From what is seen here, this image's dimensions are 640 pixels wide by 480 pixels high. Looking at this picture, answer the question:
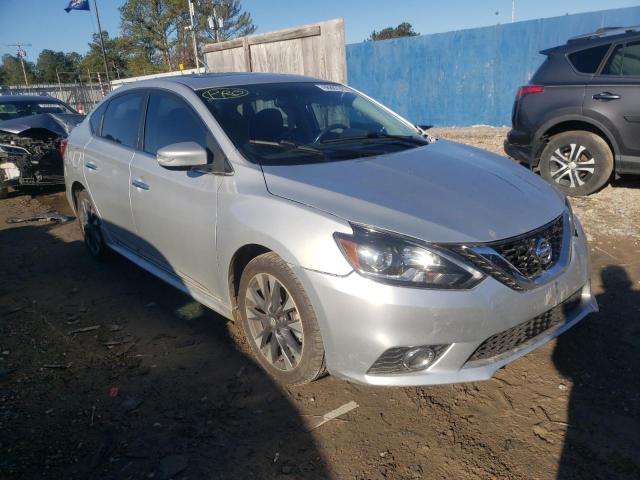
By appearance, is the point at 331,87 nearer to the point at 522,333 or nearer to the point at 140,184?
the point at 140,184

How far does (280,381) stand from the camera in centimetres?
277

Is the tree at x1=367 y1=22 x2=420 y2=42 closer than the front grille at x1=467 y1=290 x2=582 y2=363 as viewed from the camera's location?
No

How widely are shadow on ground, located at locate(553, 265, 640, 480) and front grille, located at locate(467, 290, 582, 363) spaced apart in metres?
0.41

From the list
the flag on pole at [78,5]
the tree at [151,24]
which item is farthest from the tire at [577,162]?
the tree at [151,24]

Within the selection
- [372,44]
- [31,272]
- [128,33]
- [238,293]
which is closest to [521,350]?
[238,293]

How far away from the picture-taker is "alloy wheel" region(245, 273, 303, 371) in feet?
8.51

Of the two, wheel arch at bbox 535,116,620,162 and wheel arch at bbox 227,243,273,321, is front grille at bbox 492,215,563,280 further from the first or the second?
wheel arch at bbox 535,116,620,162

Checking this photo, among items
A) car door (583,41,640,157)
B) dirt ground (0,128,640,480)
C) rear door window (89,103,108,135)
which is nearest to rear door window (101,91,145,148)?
rear door window (89,103,108,135)

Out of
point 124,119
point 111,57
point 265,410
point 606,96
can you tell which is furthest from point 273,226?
point 111,57

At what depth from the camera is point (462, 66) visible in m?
10.9

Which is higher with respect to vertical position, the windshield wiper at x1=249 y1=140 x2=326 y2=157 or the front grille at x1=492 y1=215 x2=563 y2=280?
the windshield wiper at x1=249 y1=140 x2=326 y2=157

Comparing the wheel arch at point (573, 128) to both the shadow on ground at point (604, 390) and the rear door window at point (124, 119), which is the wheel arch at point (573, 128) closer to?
the shadow on ground at point (604, 390)

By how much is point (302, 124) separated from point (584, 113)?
3987mm

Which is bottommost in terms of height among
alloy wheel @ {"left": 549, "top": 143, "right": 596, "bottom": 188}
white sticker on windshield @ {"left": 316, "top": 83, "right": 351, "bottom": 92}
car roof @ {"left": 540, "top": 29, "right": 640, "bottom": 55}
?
alloy wheel @ {"left": 549, "top": 143, "right": 596, "bottom": 188}
